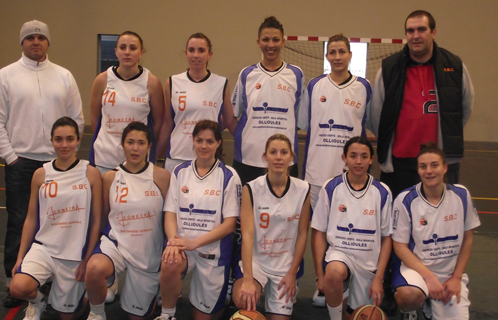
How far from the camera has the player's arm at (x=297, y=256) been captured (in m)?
3.00

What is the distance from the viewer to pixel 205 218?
3174 mm

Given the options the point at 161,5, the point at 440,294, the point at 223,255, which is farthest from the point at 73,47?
the point at 440,294

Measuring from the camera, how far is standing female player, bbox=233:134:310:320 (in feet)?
9.92

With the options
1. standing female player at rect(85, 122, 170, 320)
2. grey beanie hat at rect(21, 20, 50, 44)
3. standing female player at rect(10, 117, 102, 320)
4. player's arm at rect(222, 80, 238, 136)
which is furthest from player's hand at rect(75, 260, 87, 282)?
grey beanie hat at rect(21, 20, 50, 44)

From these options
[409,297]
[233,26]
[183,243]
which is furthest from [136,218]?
[233,26]

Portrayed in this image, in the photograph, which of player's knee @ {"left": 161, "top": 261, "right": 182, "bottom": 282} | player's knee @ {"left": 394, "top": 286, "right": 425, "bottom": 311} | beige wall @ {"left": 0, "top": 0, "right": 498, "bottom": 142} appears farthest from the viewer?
beige wall @ {"left": 0, "top": 0, "right": 498, "bottom": 142}

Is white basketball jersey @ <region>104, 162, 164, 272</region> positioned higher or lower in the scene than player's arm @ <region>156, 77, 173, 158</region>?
lower

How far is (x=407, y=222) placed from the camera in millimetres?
3037

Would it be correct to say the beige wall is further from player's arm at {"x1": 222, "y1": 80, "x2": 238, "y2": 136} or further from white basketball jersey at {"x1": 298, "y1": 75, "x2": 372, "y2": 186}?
white basketball jersey at {"x1": 298, "y1": 75, "x2": 372, "y2": 186}

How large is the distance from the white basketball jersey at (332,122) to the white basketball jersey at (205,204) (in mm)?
641

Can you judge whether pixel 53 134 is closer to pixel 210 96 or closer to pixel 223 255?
pixel 210 96

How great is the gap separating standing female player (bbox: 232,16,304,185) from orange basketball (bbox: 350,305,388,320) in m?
1.24

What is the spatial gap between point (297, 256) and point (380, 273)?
53 cm

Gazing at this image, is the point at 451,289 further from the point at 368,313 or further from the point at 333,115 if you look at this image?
the point at 333,115
